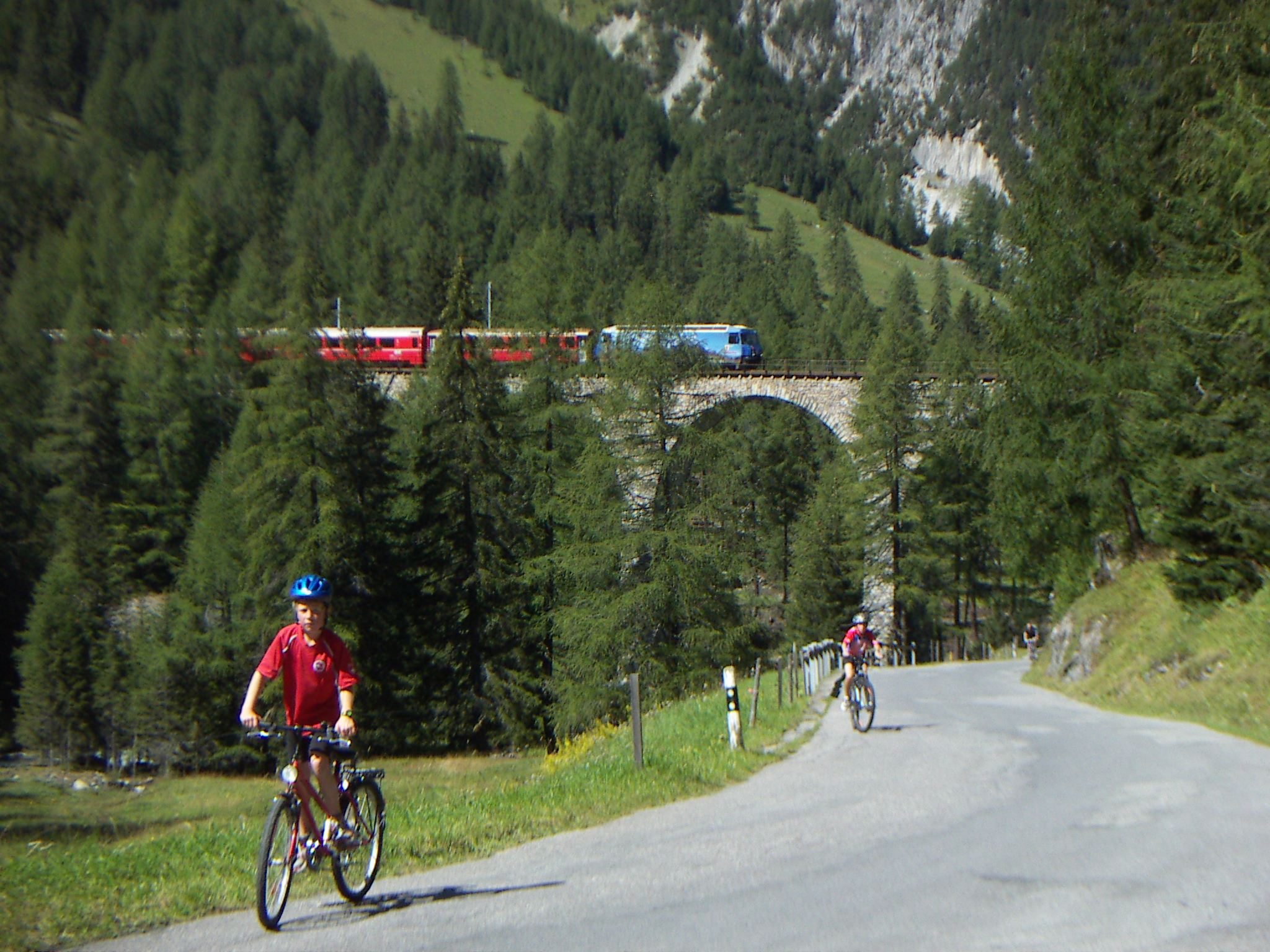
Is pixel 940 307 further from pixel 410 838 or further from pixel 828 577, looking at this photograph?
pixel 410 838

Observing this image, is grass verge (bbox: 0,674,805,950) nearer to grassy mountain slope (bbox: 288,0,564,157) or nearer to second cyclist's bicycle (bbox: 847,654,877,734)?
second cyclist's bicycle (bbox: 847,654,877,734)

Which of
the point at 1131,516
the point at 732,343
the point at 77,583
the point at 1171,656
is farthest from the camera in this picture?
the point at 732,343

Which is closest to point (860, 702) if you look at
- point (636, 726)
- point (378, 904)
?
point (636, 726)

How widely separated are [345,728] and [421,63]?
18041 centimetres

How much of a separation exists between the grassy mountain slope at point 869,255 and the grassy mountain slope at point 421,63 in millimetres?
35920

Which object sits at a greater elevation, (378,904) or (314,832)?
(314,832)

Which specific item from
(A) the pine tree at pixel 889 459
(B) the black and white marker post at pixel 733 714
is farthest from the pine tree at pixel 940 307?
(B) the black and white marker post at pixel 733 714

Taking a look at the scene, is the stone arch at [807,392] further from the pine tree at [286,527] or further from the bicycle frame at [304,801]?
the bicycle frame at [304,801]

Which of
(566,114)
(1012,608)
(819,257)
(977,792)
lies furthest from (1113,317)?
(566,114)

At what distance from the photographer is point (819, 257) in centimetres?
13925

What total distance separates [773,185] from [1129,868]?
176 meters

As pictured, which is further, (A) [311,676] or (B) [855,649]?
(B) [855,649]

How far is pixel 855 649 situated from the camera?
14.4 m

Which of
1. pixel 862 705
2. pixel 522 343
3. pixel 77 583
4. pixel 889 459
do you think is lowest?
pixel 862 705
